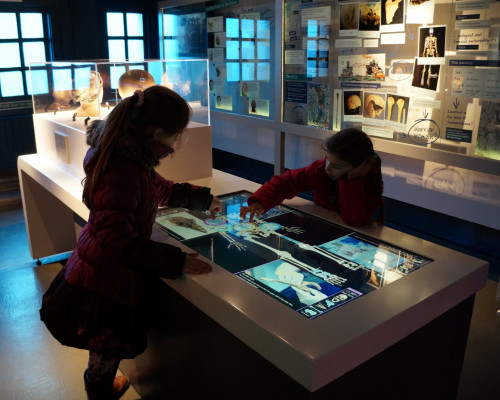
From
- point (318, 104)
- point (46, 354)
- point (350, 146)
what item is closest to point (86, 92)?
point (46, 354)

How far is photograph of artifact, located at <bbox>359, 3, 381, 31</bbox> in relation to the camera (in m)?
3.71

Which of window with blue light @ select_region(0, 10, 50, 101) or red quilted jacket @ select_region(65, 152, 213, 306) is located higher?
window with blue light @ select_region(0, 10, 50, 101)

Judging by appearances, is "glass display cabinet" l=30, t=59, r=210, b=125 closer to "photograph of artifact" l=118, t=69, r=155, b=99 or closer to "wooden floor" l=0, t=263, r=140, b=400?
"photograph of artifact" l=118, t=69, r=155, b=99

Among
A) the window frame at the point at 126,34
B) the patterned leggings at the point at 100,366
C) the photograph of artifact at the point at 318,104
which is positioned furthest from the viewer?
the window frame at the point at 126,34

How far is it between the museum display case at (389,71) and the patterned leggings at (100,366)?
2.65m

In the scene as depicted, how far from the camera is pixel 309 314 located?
1308mm

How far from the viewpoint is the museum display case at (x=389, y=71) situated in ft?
10.5

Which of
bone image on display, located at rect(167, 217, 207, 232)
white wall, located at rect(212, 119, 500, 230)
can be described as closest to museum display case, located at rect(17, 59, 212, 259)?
bone image on display, located at rect(167, 217, 207, 232)

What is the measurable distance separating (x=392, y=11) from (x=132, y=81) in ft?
6.75

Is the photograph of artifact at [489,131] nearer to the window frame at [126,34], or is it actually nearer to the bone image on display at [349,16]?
the bone image on display at [349,16]

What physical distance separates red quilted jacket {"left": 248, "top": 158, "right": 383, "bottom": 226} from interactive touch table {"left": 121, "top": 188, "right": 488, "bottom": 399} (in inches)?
3.6

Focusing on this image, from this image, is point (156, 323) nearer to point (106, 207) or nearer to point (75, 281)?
point (75, 281)

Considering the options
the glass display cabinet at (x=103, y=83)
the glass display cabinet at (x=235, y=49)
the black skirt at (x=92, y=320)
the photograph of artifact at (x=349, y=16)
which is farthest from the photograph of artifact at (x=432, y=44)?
the black skirt at (x=92, y=320)

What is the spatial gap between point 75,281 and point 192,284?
48 cm
